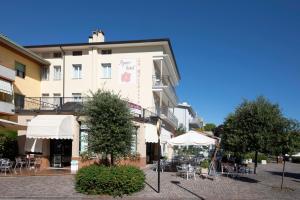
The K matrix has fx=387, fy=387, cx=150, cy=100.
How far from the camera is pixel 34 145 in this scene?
29094mm

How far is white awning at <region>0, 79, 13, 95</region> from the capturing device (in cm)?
3138

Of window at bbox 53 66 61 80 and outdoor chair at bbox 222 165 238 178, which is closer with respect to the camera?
outdoor chair at bbox 222 165 238 178

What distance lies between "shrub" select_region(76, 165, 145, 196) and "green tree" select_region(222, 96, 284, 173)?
8.22 m

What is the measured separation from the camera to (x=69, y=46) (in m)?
39.4

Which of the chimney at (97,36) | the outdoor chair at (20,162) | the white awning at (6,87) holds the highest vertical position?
the chimney at (97,36)

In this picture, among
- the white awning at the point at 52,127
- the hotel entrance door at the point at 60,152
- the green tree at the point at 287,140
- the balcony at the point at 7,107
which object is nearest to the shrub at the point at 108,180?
the green tree at the point at 287,140

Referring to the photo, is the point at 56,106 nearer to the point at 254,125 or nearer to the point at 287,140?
the point at 254,125

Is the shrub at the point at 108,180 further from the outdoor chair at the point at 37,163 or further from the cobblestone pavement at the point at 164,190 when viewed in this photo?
the outdoor chair at the point at 37,163

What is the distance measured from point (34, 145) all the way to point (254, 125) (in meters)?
16.4

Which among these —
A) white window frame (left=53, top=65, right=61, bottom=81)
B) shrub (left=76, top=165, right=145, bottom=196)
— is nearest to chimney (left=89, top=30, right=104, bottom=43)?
white window frame (left=53, top=65, right=61, bottom=81)

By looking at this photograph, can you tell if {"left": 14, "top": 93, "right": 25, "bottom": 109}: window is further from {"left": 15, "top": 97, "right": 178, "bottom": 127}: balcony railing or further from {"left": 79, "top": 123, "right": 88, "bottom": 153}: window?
{"left": 79, "top": 123, "right": 88, "bottom": 153}: window

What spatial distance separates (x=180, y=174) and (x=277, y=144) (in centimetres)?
666

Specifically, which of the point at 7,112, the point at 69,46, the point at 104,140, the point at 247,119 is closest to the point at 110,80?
the point at 69,46

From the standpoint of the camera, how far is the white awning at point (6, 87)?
103 ft
